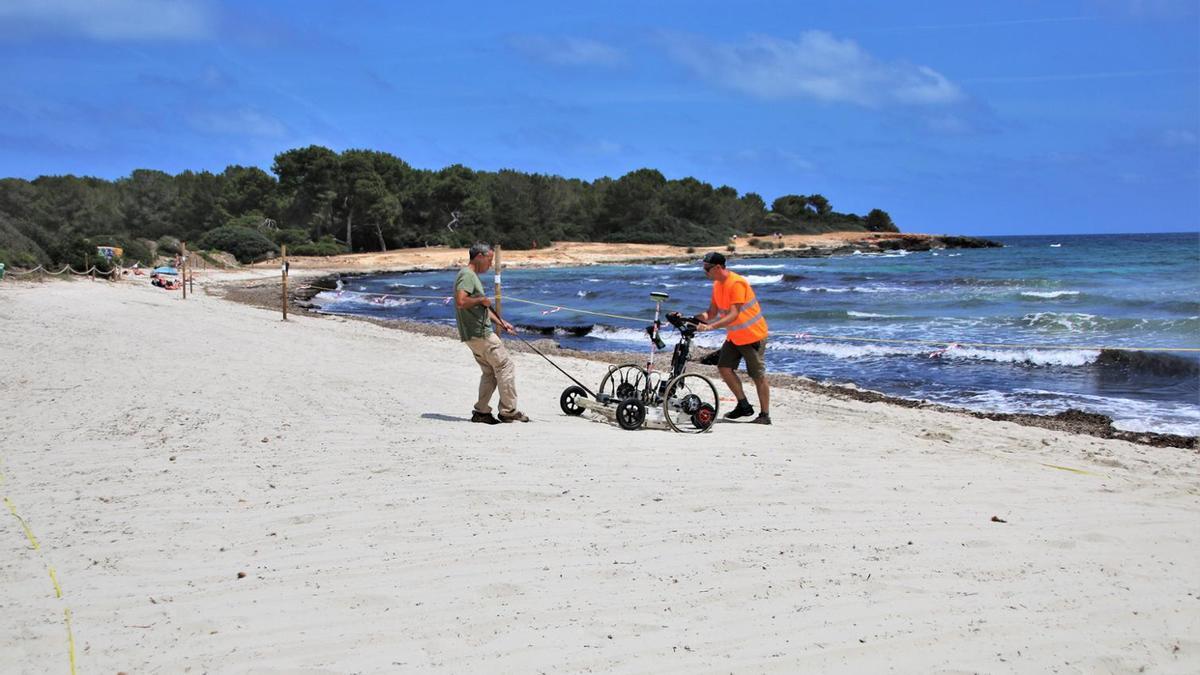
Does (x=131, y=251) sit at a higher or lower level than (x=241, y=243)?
lower

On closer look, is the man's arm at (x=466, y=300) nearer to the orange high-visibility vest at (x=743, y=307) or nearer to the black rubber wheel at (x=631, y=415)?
the black rubber wheel at (x=631, y=415)

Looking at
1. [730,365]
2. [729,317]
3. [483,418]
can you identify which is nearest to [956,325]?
[730,365]

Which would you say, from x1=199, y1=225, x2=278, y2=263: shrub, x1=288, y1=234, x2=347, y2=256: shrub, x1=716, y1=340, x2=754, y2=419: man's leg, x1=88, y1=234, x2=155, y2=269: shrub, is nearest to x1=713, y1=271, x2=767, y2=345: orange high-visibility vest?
x1=716, y1=340, x2=754, y2=419: man's leg

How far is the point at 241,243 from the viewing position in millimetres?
52969

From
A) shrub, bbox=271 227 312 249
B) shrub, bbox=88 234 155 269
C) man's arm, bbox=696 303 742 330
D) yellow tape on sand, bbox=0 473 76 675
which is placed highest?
shrub, bbox=271 227 312 249

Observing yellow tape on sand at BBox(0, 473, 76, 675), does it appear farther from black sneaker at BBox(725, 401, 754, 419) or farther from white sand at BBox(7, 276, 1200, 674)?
black sneaker at BBox(725, 401, 754, 419)

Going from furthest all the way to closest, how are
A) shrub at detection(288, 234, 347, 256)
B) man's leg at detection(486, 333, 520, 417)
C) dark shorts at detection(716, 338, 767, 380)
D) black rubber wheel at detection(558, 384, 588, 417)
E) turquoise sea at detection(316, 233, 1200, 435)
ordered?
shrub at detection(288, 234, 347, 256) < turquoise sea at detection(316, 233, 1200, 435) < black rubber wheel at detection(558, 384, 588, 417) < dark shorts at detection(716, 338, 767, 380) < man's leg at detection(486, 333, 520, 417)

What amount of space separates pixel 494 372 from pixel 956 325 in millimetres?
15122

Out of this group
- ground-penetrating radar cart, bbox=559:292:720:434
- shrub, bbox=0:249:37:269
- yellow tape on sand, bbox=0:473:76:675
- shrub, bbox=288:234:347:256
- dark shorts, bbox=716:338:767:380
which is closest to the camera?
yellow tape on sand, bbox=0:473:76:675

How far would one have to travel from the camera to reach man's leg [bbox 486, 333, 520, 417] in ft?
24.5

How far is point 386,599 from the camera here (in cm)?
384

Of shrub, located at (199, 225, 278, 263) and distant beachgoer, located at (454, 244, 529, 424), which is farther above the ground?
shrub, located at (199, 225, 278, 263)

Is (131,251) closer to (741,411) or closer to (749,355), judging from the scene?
(741,411)

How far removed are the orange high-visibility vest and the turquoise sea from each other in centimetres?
410
